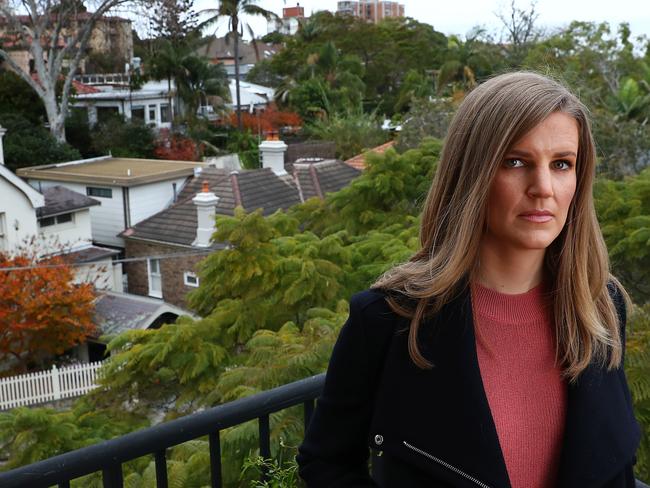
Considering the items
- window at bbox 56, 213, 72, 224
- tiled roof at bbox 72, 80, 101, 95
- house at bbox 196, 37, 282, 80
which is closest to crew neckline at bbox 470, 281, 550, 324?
window at bbox 56, 213, 72, 224

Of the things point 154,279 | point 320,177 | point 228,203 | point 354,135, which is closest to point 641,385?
point 228,203

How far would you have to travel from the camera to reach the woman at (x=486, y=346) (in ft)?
6.14

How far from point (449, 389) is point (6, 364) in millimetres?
19406

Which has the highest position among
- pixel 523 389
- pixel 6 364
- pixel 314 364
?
pixel 523 389

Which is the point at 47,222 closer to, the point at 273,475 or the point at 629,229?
the point at 629,229

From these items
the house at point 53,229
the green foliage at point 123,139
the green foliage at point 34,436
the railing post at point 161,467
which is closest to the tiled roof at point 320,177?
the house at point 53,229

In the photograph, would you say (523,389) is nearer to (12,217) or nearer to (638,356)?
(638,356)

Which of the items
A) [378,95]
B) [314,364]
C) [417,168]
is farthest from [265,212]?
[378,95]

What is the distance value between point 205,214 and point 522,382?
19574 millimetres

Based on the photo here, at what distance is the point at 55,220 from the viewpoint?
80.3ft

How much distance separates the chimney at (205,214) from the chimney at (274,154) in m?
3.63

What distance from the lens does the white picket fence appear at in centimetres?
1714

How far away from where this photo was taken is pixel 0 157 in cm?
2838

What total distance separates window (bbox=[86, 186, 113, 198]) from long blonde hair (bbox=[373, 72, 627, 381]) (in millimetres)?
25951
